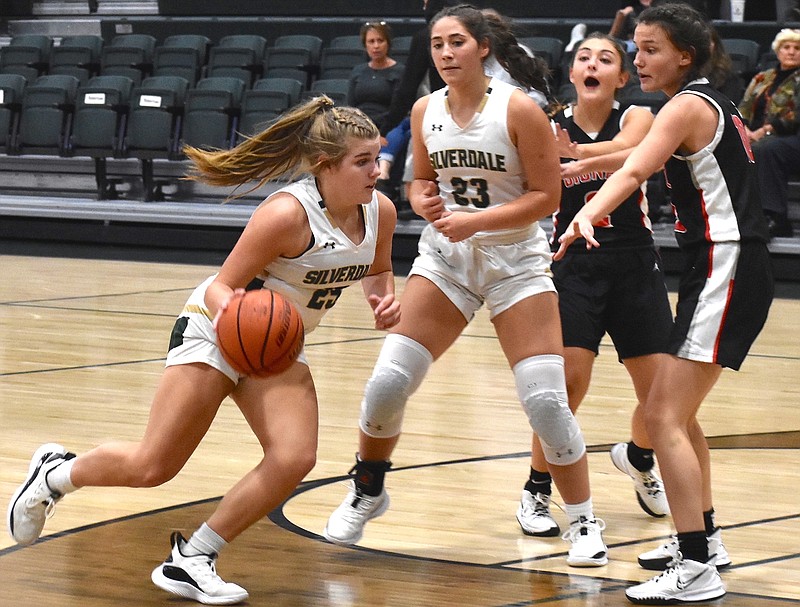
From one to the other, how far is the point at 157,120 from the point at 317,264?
27.1 ft

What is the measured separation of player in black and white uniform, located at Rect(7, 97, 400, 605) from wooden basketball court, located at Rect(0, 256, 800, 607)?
0.17 m

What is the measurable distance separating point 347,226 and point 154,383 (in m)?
2.75

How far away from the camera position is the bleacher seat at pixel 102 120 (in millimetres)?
11375

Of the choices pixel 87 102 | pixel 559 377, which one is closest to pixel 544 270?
pixel 559 377

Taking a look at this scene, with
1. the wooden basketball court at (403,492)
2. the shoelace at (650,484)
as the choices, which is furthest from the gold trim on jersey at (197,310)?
the shoelace at (650,484)

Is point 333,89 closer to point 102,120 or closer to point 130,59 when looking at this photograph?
point 102,120

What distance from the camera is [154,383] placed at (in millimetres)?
5848

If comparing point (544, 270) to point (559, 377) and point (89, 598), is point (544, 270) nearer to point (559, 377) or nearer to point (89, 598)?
point (559, 377)

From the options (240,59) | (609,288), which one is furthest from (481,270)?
(240,59)

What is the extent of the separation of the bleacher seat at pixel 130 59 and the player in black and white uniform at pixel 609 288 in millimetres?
8711

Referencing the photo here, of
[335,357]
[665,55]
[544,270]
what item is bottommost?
[335,357]

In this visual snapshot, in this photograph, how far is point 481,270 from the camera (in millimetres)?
3527

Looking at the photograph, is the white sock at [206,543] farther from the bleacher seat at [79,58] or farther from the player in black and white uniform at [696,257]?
the bleacher seat at [79,58]

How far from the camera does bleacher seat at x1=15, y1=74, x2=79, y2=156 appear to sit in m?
11.6
